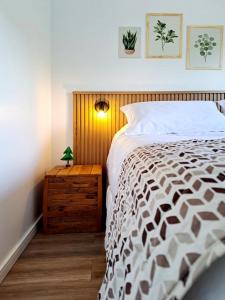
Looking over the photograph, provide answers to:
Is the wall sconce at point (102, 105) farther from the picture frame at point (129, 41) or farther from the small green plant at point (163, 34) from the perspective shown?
the small green plant at point (163, 34)

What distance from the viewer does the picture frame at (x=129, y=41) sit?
2.39 meters

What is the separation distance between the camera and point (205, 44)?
8.00ft

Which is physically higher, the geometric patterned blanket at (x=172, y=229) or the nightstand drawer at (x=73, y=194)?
the geometric patterned blanket at (x=172, y=229)

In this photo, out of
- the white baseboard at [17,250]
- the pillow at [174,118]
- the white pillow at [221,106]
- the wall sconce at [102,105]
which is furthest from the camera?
the wall sconce at [102,105]

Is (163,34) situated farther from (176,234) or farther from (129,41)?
(176,234)

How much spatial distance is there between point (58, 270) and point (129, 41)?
7.13 ft

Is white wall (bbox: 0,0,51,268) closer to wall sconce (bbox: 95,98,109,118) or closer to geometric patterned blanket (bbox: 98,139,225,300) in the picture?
wall sconce (bbox: 95,98,109,118)

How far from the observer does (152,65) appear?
244 cm

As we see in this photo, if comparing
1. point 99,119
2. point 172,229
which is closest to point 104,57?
point 99,119

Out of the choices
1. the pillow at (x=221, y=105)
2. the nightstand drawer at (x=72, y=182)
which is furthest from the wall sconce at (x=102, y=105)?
the pillow at (x=221, y=105)

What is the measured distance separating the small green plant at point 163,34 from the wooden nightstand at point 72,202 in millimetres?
1566

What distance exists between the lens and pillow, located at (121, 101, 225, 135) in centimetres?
189

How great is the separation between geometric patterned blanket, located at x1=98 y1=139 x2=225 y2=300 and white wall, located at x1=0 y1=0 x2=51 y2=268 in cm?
100

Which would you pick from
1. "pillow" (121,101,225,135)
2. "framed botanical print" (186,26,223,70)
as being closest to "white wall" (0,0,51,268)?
"pillow" (121,101,225,135)
